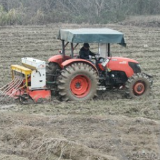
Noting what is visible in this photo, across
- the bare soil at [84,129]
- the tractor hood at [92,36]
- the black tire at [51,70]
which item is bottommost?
the bare soil at [84,129]

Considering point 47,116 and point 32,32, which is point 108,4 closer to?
point 32,32

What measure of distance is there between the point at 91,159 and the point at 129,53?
1071cm

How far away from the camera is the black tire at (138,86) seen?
28.7 feet

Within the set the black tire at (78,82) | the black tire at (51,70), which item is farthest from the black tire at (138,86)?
the black tire at (51,70)

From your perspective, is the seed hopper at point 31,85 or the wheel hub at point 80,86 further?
the wheel hub at point 80,86

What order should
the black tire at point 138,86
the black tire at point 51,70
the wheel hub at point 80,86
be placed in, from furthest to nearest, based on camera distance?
the black tire at point 51,70 < the black tire at point 138,86 < the wheel hub at point 80,86

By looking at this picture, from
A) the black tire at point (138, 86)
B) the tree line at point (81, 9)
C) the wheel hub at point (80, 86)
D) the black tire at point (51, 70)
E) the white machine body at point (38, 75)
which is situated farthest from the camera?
the tree line at point (81, 9)

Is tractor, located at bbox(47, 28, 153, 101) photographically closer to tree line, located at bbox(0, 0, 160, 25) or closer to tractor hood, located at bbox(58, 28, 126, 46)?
tractor hood, located at bbox(58, 28, 126, 46)

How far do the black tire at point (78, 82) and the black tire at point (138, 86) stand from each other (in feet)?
2.75

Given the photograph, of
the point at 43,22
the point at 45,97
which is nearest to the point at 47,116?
the point at 45,97

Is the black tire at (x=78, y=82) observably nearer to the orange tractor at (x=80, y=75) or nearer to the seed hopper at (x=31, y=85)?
the orange tractor at (x=80, y=75)

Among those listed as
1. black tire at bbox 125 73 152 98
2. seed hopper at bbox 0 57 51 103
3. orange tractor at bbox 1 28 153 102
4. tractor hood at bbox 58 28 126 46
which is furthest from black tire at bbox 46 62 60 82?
black tire at bbox 125 73 152 98

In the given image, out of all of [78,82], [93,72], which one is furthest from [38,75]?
[93,72]

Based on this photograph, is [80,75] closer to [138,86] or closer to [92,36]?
[92,36]
